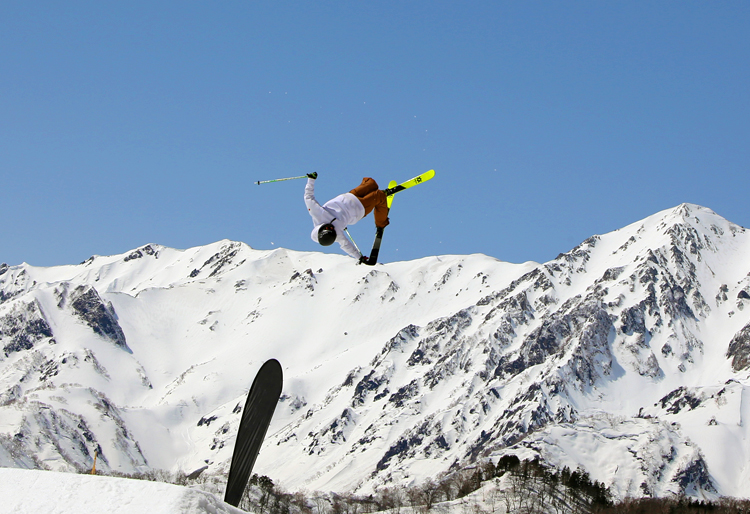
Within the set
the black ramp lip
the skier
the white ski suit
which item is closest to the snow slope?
the black ramp lip

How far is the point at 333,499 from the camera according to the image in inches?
6324

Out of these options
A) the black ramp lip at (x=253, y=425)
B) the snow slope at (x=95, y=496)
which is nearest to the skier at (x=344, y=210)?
the black ramp lip at (x=253, y=425)

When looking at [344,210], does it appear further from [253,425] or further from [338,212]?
[253,425]

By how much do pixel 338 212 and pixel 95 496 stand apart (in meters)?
8.20

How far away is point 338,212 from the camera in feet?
63.0

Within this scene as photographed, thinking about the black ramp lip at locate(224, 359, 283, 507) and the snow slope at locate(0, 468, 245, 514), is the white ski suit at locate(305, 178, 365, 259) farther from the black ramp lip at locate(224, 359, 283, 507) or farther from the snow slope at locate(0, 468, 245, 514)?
the snow slope at locate(0, 468, 245, 514)

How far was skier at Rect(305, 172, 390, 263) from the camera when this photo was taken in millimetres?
18734

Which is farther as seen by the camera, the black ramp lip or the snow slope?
the black ramp lip

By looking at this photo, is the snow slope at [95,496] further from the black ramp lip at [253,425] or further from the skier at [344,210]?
the skier at [344,210]

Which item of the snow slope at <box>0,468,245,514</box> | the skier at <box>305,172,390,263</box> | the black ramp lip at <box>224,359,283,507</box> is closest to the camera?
the snow slope at <box>0,468,245,514</box>

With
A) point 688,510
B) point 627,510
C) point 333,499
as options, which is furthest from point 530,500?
point 333,499

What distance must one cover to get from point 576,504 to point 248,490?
49513 mm

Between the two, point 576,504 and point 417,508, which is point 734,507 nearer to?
point 576,504

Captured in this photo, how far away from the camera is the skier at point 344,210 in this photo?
18734mm
